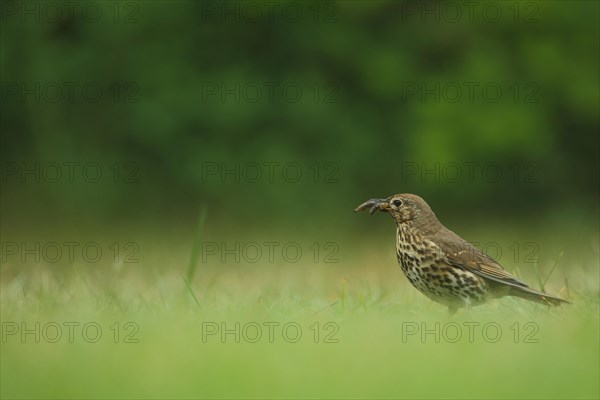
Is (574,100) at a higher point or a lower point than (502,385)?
lower

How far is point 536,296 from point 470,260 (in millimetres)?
409

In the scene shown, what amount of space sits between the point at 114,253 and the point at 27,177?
3208 mm

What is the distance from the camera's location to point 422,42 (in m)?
13.8

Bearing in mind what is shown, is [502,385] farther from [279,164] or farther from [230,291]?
[279,164]

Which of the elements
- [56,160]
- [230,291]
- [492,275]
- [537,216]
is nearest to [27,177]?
[56,160]

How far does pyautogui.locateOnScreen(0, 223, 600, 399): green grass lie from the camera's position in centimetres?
294

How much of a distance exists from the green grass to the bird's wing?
14cm

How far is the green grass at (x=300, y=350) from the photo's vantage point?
2941mm

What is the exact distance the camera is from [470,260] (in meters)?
5.28
